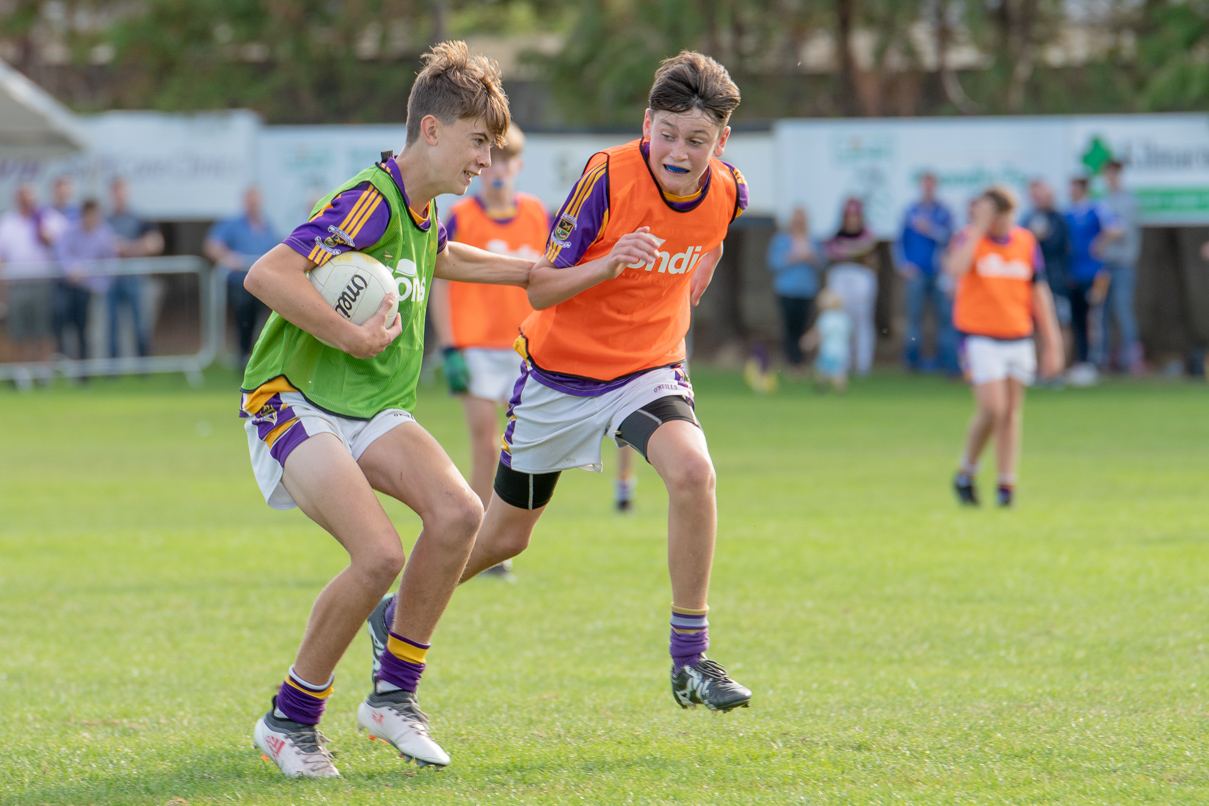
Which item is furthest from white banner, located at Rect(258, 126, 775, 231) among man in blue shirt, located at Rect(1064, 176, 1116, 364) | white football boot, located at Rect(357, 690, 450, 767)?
white football boot, located at Rect(357, 690, 450, 767)

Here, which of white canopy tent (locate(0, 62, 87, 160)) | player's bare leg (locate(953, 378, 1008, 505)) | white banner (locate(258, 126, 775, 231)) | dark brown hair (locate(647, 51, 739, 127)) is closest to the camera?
dark brown hair (locate(647, 51, 739, 127))

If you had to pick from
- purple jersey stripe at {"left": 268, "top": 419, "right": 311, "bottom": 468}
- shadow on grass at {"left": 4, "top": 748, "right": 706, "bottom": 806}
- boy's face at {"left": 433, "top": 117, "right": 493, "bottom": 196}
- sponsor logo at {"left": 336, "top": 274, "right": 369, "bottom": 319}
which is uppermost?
boy's face at {"left": 433, "top": 117, "right": 493, "bottom": 196}

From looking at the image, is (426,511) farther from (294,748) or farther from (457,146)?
(457,146)

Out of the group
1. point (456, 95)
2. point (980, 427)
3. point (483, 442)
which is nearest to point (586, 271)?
point (456, 95)

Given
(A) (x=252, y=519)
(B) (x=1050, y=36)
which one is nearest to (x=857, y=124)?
(B) (x=1050, y=36)

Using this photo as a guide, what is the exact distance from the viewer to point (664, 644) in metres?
6.14

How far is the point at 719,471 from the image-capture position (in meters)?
11.9

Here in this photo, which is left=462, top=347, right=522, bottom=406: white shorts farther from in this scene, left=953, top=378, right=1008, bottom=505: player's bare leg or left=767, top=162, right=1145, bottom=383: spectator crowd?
left=767, top=162, right=1145, bottom=383: spectator crowd

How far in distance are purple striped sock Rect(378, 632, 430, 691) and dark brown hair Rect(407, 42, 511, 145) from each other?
1522 mm

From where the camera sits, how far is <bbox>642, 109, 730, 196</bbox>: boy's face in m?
4.70

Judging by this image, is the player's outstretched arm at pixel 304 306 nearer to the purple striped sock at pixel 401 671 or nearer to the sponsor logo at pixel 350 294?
the sponsor logo at pixel 350 294

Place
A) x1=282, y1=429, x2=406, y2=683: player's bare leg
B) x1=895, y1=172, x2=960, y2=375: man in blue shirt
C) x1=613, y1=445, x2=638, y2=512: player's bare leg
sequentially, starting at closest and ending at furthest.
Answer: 1. x1=282, y1=429, x2=406, y2=683: player's bare leg
2. x1=613, y1=445, x2=638, y2=512: player's bare leg
3. x1=895, y1=172, x2=960, y2=375: man in blue shirt

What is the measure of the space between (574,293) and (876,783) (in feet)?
5.93

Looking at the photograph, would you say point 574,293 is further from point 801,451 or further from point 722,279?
point 722,279
